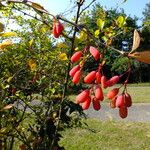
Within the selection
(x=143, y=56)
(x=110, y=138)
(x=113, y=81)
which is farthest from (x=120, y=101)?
(x=110, y=138)

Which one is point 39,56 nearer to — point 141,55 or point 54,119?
point 54,119

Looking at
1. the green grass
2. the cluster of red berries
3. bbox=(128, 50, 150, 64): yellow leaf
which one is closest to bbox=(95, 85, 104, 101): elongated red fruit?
the cluster of red berries

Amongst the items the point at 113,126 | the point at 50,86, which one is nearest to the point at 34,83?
the point at 50,86

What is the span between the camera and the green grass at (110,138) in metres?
6.55

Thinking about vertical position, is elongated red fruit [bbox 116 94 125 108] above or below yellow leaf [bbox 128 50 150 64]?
below

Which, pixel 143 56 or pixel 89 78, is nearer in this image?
pixel 143 56

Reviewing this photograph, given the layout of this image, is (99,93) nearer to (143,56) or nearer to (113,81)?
(113,81)

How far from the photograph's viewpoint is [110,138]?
7164mm

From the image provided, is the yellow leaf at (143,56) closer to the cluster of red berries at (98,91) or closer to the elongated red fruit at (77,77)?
the cluster of red berries at (98,91)

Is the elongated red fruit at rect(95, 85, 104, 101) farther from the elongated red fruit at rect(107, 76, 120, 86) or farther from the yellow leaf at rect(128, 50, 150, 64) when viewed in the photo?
the yellow leaf at rect(128, 50, 150, 64)

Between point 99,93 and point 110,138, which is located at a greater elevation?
point 99,93

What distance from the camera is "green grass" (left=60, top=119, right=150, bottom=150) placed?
6.55 m

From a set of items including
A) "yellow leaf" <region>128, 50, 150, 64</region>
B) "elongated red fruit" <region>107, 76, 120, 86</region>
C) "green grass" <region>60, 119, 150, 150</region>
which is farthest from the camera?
"green grass" <region>60, 119, 150, 150</region>

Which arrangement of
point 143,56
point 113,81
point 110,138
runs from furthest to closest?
point 110,138 < point 113,81 < point 143,56
